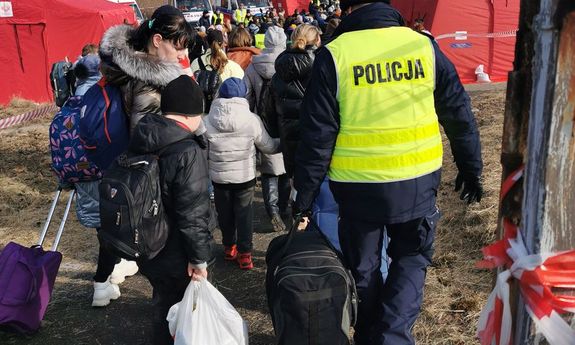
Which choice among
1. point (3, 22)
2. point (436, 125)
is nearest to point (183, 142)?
point (436, 125)

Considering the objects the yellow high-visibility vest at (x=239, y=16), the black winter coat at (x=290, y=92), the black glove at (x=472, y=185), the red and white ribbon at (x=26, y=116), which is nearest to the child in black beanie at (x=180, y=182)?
the black glove at (x=472, y=185)

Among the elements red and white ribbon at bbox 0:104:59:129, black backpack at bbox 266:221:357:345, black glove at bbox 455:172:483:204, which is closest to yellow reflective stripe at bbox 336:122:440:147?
black glove at bbox 455:172:483:204

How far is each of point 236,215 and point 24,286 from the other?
171 centimetres

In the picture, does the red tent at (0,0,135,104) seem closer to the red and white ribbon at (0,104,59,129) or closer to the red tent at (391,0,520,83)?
the red and white ribbon at (0,104,59,129)

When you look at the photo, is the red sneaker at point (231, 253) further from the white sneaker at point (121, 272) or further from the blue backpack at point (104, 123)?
the blue backpack at point (104, 123)

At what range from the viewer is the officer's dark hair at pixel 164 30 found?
138 inches

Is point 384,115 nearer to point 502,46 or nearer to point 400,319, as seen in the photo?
point 400,319

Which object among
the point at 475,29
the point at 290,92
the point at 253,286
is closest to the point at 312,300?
the point at 253,286

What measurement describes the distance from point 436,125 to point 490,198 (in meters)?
2.57

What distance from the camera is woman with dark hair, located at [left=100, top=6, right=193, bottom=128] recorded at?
130 inches

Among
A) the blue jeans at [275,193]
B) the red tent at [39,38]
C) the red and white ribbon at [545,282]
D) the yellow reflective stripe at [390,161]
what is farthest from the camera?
the red tent at [39,38]

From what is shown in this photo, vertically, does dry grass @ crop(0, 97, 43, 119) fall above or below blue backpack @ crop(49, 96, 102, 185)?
below

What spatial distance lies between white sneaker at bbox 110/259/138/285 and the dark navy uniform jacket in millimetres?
2171

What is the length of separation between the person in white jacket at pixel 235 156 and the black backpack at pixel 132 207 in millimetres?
1683
